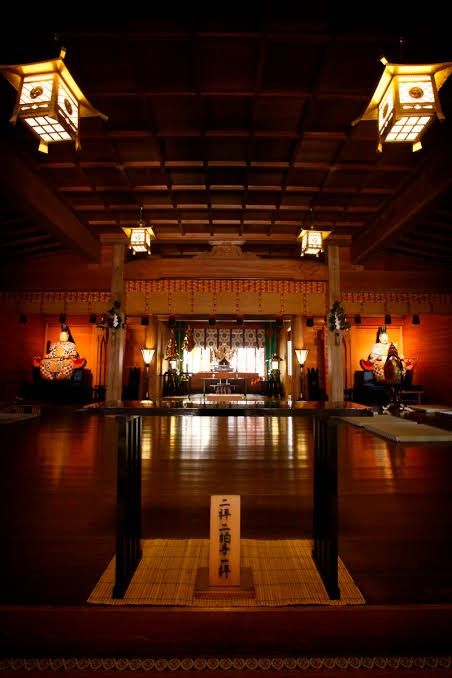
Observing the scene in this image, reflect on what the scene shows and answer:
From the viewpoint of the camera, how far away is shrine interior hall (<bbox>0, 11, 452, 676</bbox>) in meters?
1.26

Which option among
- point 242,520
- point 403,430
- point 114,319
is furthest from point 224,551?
point 114,319

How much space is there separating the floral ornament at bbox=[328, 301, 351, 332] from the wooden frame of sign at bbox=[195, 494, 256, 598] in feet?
24.2

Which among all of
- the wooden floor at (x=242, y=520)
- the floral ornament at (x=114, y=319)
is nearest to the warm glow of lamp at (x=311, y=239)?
the wooden floor at (x=242, y=520)

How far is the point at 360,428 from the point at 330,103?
427 centimetres

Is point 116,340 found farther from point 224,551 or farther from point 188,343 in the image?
point 224,551

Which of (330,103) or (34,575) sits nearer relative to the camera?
(34,575)

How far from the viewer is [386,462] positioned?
3.43 metres

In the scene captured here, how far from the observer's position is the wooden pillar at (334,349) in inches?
330

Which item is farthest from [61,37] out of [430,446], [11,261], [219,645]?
[11,261]

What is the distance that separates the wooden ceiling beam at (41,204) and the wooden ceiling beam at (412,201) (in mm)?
5671

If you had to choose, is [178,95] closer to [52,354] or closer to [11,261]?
[11,261]

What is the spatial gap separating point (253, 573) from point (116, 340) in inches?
295

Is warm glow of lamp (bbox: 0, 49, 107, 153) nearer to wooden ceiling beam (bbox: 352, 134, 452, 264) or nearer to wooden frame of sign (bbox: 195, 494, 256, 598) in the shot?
wooden frame of sign (bbox: 195, 494, 256, 598)

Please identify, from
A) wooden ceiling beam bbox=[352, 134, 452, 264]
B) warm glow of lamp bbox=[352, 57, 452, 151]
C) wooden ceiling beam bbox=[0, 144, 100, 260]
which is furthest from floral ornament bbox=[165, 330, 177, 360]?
warm glow of lamp bbox=[352, 57, 452, 151]
